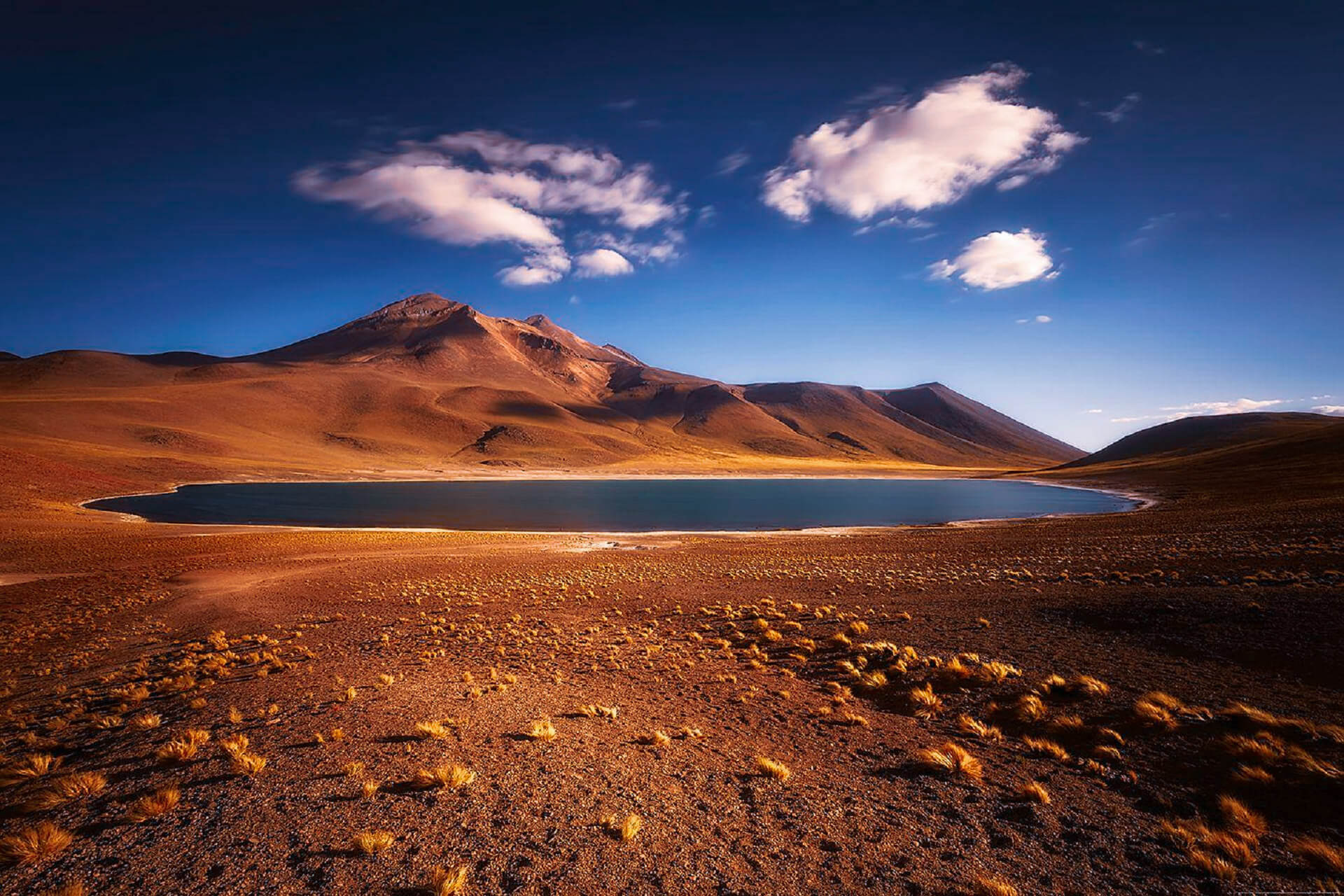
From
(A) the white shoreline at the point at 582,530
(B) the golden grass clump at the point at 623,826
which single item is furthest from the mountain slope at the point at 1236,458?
(B) the golden grass clump at the point at 623,826

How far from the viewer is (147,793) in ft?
21.6

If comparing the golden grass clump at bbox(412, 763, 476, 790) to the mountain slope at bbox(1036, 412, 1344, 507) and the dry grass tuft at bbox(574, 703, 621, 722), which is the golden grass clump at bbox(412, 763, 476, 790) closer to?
the dry grass tuft at bbox(574, 703, 621, 722)

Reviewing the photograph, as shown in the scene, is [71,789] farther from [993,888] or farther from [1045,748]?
[1045,748]

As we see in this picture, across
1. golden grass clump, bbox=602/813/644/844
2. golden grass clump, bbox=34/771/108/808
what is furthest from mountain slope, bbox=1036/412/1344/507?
golden grass clump, bbox=34/771/108/808

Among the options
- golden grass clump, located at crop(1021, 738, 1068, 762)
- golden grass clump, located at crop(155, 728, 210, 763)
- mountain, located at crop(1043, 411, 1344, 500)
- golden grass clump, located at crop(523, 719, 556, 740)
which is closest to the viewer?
golden grass clump, located at crop(155, 728, 210, 763)

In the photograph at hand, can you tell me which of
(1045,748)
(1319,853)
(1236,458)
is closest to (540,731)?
(1045,748)

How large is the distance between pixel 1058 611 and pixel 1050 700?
266 inches

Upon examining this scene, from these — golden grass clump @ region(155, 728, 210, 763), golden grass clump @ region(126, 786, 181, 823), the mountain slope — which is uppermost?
the mountain slope

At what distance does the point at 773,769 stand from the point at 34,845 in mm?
8175

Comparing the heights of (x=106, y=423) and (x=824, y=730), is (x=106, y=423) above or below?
above

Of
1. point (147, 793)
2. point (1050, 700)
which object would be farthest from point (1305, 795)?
point (147, 793)

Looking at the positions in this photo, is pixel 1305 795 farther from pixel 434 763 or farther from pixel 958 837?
pixel 434 763

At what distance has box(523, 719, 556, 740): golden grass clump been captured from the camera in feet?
27.2

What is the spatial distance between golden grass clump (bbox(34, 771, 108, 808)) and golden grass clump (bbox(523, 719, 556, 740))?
→ 5270mm
